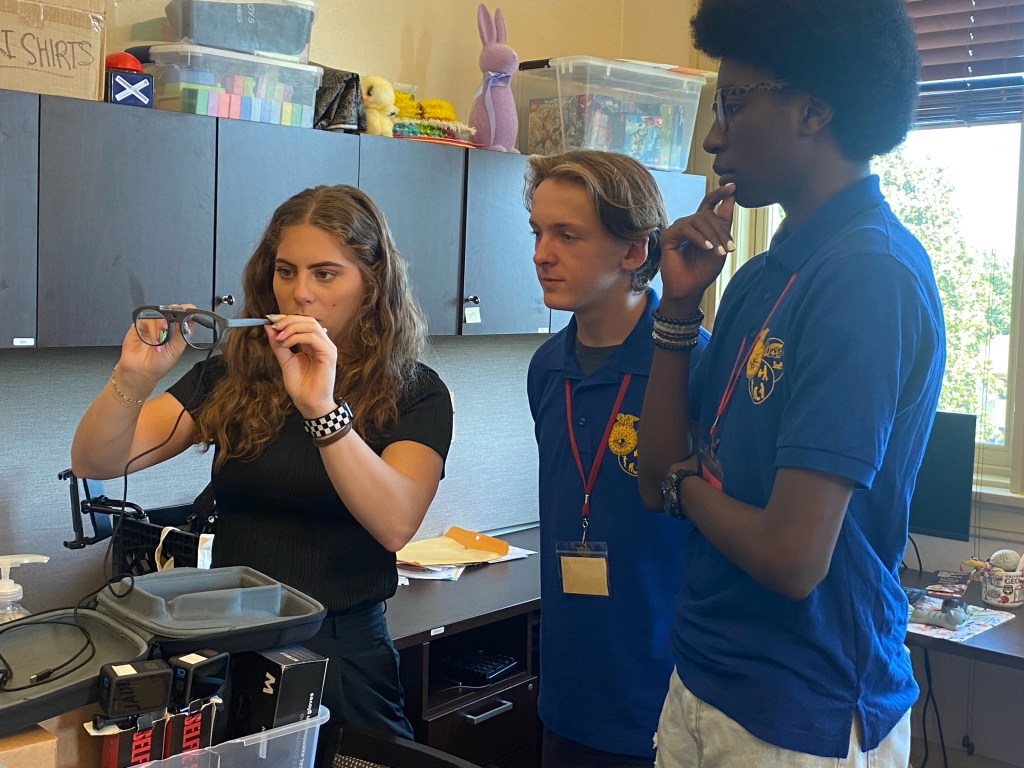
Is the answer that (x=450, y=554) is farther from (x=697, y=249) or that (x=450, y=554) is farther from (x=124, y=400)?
(x=697, y=249)

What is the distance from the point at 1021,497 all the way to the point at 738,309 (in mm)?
1997

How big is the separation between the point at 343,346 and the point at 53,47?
84 centimetres

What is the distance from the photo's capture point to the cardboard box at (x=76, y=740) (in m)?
0.93

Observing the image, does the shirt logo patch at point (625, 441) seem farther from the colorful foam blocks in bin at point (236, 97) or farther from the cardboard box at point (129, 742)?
the colorful foam blocks in bin at point (236, 97)

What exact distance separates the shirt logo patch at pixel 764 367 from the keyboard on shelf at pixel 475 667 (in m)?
1.56

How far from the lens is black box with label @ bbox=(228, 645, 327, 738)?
40.1 inches

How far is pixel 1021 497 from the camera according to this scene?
9.27ft

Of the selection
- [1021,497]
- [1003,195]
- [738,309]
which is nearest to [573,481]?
[738,309]

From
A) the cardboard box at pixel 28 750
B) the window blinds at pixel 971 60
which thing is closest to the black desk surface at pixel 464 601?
the cardboard box at pixel 28 750

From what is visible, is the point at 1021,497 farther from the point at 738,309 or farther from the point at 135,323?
the point at 135,323

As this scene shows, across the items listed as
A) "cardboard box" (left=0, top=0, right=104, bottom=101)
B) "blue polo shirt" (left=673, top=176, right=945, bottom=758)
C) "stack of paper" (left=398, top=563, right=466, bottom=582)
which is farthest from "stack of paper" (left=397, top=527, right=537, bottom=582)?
"blue polo shirt" (left=673, top=176, right=945, bottom=758)

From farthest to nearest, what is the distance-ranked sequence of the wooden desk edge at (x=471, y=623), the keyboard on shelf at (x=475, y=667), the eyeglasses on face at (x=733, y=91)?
1. the keyboard on shelf at (x=475, y=667)
2. the wooden desk edge at (x=471, y=623)
3. the eyeglasses on face at (x=733, y=91)

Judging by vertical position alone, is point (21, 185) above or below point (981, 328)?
above

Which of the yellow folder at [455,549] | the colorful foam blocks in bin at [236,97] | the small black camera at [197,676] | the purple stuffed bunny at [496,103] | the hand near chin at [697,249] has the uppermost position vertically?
the purple stuffed bunny at [496,103]
